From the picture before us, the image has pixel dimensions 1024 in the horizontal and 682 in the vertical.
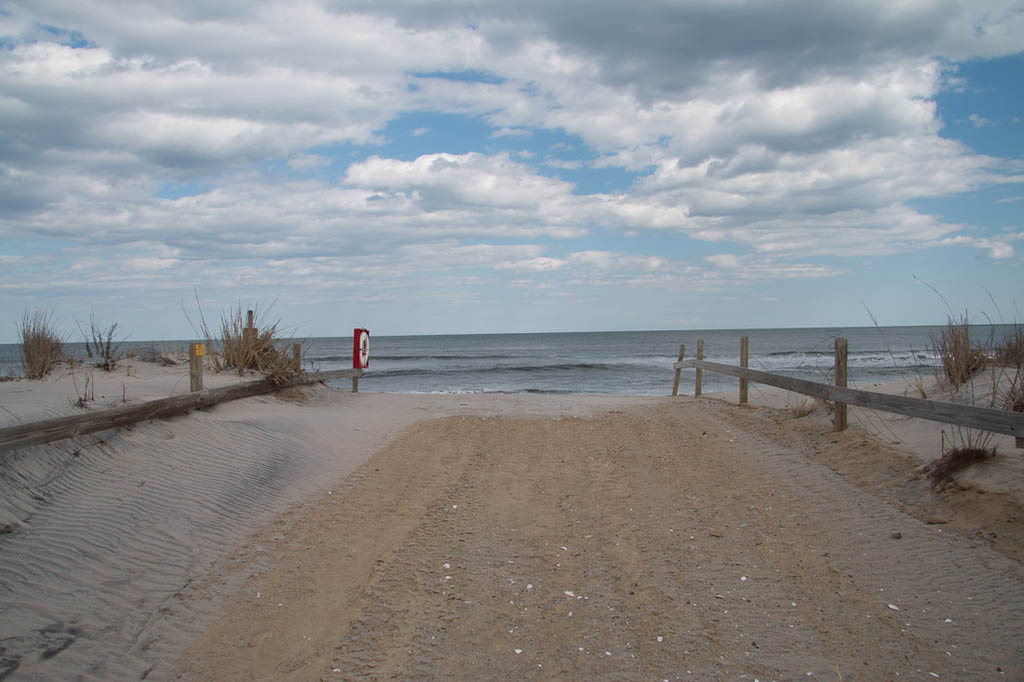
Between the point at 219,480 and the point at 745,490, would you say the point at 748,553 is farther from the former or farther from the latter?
the point at 219,480

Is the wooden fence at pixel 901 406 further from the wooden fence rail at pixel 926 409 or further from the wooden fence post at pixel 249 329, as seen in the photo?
the wooden fence post at pixel 249 329

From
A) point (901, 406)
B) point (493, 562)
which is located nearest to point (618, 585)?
point (493, 562)

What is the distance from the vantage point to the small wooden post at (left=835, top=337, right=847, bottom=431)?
8.81m

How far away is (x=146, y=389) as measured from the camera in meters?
9.17

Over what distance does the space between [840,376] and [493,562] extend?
636cm

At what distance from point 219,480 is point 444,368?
31.7 meters

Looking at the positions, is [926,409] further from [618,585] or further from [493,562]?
[493,562]

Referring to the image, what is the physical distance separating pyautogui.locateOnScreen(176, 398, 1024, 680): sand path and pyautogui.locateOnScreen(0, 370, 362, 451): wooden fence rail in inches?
81.5

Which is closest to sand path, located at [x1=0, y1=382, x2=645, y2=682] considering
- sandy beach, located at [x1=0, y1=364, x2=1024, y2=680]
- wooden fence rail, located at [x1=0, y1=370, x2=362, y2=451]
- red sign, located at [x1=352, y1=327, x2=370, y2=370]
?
sandy beach, located at [x1=0, y1=364, x2=1024, y2=680]

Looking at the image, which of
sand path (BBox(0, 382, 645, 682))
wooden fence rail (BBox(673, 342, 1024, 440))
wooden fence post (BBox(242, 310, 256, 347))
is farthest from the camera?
wooden fence post (BBox(242, 310, 256, 347))

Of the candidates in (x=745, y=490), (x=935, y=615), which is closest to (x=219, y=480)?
(x=745, y=490)

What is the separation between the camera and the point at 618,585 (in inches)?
172

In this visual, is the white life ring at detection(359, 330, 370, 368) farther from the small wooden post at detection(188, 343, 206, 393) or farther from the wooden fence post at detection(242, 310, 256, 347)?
the small wooden post at detection(188, 343, 206, 393)

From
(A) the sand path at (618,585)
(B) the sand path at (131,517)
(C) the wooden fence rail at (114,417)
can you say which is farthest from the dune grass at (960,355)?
(C) the wooden fence rail at (114,417)
